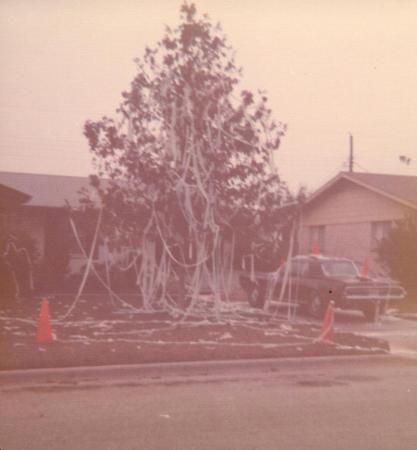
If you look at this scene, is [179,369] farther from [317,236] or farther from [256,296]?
[317,236]

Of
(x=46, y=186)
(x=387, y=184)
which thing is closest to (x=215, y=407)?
(x=387, y=184)

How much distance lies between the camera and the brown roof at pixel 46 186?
24.4m

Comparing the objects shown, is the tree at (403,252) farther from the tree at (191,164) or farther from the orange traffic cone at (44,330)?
the orange traffic cone at (44,330)

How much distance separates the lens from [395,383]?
9164mm

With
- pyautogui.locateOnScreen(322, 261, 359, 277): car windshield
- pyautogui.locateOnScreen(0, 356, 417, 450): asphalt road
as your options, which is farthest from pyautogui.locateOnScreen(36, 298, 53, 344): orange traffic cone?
pyautogui.locateOnScreen(322, 261, 359, 277): car windshield

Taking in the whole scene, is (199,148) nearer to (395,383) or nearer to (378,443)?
(395,383)

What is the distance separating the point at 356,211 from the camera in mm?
26516

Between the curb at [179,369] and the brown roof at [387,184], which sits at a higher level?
the brown roof at [387,184]

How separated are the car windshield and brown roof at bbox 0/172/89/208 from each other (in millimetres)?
9417

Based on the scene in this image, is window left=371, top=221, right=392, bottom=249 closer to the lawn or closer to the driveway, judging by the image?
the driveway

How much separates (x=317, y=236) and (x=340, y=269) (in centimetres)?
1140

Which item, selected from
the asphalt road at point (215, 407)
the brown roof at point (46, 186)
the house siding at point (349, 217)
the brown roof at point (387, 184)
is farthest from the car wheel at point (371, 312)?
the brown roof at point (46, 186)

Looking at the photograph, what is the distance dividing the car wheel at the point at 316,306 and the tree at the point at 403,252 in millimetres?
4951

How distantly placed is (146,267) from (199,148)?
8.81 feet
